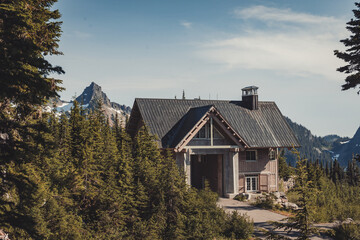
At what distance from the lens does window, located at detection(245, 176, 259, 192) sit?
34.7 m

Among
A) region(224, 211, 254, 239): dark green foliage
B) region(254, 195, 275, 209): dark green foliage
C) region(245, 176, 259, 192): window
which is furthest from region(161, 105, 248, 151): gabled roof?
region(224, 211, 254, 239): dark green foliage

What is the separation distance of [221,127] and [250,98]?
8.71m

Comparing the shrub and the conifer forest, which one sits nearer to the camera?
the conifer forest

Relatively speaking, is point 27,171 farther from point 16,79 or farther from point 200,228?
point 200,228

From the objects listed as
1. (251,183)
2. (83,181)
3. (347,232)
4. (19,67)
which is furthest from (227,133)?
(19,67)

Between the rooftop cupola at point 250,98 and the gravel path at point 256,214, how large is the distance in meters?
11.9

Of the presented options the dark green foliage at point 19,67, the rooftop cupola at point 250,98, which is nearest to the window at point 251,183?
the rooftop cupola at point 250,98

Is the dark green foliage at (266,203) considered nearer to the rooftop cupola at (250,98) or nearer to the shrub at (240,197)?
the shrub at (240,197)

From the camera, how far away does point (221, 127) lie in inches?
1244

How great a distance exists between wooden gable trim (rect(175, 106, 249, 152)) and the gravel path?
5.38m

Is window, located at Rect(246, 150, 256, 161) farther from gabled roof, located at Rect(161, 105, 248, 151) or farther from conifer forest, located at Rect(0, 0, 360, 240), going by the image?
conifer forest, located at Rect(0, 0, 360, 240)

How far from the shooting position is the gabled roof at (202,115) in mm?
32219

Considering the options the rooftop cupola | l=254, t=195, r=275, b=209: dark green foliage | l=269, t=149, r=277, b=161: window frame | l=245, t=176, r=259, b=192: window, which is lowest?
l=254, t=195, r=275, b=209: dark green foliage

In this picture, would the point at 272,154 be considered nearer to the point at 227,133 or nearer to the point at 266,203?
the point at 227,133
